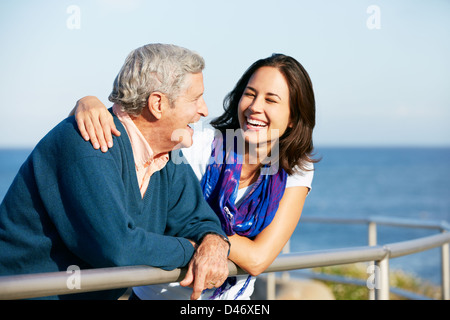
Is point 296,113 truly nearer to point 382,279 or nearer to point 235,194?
point 235,194

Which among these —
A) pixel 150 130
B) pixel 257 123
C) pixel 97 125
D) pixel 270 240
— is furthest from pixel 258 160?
pixel 97 125

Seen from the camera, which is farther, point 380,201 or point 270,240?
point 380,201

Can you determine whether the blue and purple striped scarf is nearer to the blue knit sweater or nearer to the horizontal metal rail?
the horizontal metal rail

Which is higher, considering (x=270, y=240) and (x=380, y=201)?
(x=270, y=240)

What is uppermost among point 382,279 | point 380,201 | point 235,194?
point 235,194

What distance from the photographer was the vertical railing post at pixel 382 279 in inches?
90.2

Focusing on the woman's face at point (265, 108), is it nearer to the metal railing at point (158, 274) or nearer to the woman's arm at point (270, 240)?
the woman's arm at point (270, 240)

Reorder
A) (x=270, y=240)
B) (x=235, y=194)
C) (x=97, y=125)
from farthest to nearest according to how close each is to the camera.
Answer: (x=235, y=194) < (x=270, y=240) < (x=97, y=125)

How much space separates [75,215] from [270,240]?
0.86m

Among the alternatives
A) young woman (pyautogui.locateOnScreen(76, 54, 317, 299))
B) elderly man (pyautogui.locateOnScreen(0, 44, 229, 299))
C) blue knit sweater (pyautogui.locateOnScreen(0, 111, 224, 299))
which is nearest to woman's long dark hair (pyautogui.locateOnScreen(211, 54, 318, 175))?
young woman (pyautogui.locateOnScreen(76, 54, 317, 299))

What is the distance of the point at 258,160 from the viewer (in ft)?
8.79

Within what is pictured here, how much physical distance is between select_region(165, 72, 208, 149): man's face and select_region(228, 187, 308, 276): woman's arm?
444 mm

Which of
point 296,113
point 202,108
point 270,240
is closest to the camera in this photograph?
point 202,108
